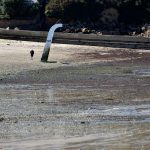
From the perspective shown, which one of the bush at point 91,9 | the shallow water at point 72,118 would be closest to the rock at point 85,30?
the bush at point 91,9

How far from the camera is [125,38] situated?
1517 inches

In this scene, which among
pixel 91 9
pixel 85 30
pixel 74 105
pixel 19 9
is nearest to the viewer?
pixel 74 105

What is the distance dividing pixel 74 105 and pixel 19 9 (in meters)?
46.1

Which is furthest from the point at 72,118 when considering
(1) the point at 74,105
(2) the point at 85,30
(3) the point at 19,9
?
(3) the point at 19,9

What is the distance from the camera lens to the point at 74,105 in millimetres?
13984

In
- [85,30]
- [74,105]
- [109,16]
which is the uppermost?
[109,16]

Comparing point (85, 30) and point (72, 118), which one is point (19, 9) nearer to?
point (85, 30)

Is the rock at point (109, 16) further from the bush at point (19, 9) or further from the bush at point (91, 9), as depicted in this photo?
the bush at point (19, 9)

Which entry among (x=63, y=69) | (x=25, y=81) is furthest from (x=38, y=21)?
(x=25, y=81)

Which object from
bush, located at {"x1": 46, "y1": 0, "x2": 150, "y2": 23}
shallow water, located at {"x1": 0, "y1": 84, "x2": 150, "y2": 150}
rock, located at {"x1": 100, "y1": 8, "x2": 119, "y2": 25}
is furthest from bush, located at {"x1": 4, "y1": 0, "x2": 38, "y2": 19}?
shallow water, located at {"x1": 0, "y1": 84, "x2": 150, "y2": 150}

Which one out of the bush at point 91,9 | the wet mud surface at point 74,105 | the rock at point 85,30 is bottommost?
the rock at point 85,30

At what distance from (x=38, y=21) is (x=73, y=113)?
151 feet

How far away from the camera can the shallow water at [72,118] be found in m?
9.34

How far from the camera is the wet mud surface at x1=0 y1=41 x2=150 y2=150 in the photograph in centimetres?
955
